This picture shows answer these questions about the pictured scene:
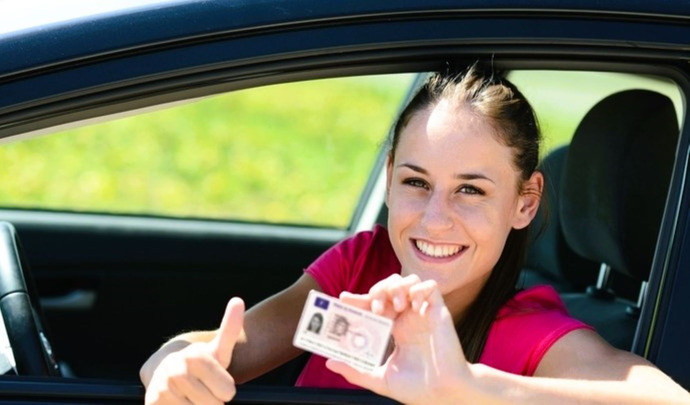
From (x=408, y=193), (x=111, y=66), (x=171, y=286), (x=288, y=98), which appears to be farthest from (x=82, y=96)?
(x=288, y=98)

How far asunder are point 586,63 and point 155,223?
1792 millimetres

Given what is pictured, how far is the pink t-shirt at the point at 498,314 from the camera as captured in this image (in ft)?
5.87

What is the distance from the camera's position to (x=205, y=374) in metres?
1.53

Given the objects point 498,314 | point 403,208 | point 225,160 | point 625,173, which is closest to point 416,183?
point 403,208

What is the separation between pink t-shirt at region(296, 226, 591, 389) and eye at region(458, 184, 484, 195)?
0.21 meters

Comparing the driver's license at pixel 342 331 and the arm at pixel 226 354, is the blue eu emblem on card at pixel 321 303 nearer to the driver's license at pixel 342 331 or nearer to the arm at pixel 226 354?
the driver's license at pixel 342 331

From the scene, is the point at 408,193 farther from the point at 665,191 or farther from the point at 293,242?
the point at 293,242

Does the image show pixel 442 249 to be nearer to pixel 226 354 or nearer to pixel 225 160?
pixel 226 354

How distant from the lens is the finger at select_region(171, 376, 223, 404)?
153 cm

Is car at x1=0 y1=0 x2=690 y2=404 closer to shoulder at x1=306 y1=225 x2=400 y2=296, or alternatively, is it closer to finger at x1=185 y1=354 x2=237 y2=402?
finger at x1=185 y1=354 x2=237 y2=402

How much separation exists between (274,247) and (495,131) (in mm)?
1428

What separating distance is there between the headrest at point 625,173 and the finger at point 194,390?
41.3 inches

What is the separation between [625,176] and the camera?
2312 mm

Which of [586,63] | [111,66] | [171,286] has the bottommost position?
[171,286]
